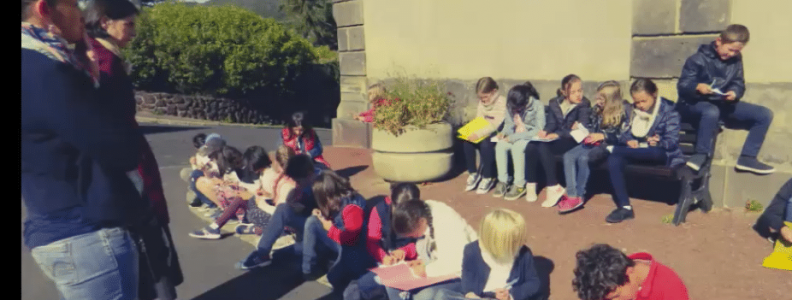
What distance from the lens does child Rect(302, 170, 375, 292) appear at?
4.81 meters

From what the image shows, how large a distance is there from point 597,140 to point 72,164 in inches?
192

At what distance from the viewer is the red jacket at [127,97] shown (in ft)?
8.63

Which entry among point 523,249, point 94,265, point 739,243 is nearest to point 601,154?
point 739,243

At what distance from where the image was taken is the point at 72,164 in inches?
91.2

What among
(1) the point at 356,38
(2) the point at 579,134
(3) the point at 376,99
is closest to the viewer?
(2) the point at 579,134

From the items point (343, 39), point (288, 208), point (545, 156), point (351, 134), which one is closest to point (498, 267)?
point (288, 208)

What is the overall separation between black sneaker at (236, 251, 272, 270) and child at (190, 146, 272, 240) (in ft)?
2.37

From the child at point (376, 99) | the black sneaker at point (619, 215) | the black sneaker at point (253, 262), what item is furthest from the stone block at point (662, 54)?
the black sneaker at point (253, 262)

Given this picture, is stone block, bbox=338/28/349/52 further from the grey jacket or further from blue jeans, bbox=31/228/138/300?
blue jeans, bbox=31/228/138/300

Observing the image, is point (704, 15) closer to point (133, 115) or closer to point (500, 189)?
point (500, 189)

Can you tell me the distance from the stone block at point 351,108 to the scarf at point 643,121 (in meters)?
5.22

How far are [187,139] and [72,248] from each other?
12.0 meters

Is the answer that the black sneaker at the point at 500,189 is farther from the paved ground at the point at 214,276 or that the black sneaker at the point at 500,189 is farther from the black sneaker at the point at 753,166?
the paved ground at the point at 214,276
